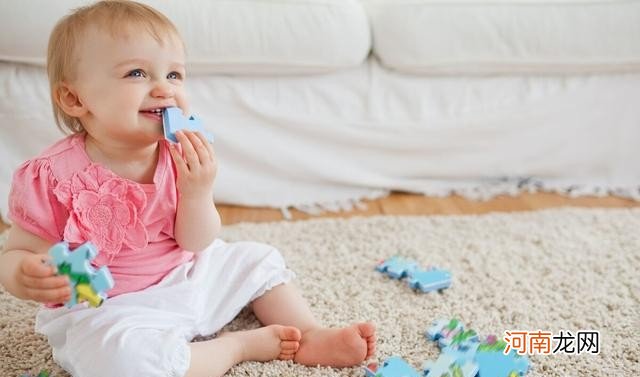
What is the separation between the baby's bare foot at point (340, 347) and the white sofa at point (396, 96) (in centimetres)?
59

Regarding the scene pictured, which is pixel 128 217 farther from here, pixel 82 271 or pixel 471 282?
pixel 471 282

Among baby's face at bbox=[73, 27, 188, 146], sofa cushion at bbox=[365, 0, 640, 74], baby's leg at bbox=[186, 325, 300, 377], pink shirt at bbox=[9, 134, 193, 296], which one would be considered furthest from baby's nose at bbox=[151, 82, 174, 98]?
sofa cushion at bbox=[365, 0, 640, 74]

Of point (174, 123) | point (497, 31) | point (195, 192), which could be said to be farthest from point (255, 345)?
point (497, 31)

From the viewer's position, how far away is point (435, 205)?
153cm

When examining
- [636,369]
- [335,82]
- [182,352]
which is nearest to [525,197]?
[335,82]

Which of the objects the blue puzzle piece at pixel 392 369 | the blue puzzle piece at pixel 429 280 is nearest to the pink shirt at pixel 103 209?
the blue puzzle piece at pixel 392 369

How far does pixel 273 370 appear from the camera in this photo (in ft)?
3.08

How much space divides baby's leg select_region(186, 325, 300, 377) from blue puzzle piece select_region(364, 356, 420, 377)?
117 millimetres

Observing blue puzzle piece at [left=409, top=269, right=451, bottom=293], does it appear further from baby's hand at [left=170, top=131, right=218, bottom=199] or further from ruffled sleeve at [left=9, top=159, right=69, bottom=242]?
ruffled sleeve at [left=9, top=159, right=69, bottom=242]

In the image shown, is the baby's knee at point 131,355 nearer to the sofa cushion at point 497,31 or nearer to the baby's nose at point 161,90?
the baby's nose at point 161,90

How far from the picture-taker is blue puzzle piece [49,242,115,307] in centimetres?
75

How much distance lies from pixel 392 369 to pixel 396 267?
0.31 m

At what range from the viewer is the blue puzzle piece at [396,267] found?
1187 millimetres

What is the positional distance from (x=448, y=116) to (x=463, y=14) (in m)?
0.23
